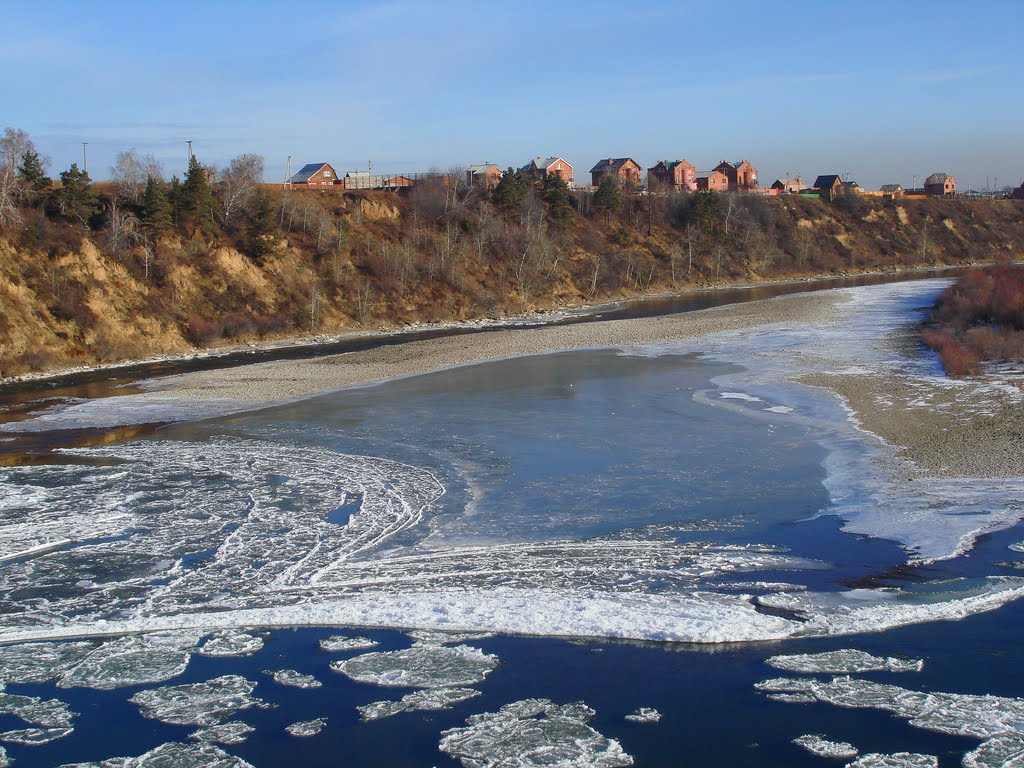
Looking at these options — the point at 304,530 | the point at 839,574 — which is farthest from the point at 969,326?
the point at 304,530

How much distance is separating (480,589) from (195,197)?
137 ft

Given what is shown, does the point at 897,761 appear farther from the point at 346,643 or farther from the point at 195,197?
the point at 195,197

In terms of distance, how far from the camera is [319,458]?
21.2m

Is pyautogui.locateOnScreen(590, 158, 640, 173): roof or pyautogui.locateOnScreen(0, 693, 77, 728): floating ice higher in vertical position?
pyautogui.locateOnScreen(590, 158, 640, 173): roof

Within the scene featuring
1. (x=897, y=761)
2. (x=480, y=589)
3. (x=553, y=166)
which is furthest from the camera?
(x=553, y=166)

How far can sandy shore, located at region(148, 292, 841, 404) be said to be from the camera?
102 ft

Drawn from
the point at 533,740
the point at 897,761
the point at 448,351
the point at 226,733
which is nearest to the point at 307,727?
the point at 226,733

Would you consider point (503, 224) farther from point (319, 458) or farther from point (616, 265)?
point (319, 458)

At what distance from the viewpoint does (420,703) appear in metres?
9.97

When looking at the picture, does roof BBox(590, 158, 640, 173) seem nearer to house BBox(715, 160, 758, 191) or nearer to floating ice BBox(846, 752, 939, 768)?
house BBox(715, 160, 758, 191)

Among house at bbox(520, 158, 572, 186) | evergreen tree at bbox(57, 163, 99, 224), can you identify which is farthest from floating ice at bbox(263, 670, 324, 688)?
house at bbox(520, 158, 572, 186)

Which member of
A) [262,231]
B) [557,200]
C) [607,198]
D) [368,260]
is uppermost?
[607,198]

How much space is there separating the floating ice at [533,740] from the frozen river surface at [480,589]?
0.03 metres

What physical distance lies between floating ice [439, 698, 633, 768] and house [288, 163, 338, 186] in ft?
247
